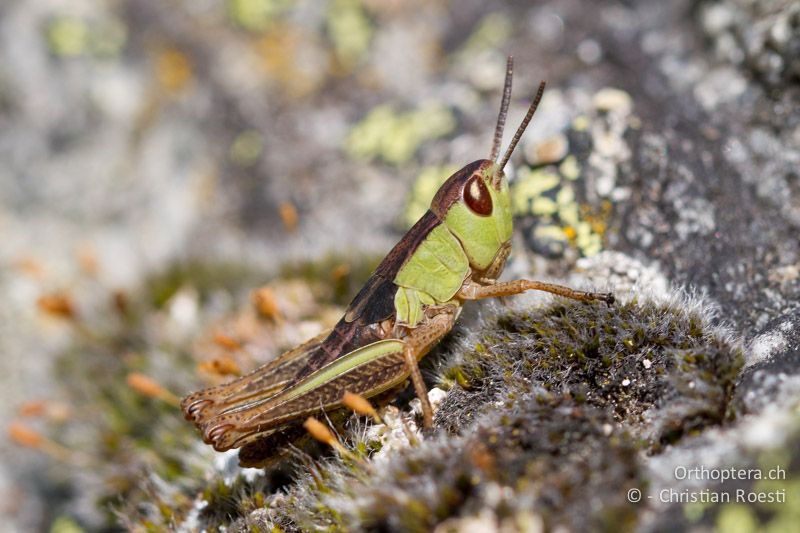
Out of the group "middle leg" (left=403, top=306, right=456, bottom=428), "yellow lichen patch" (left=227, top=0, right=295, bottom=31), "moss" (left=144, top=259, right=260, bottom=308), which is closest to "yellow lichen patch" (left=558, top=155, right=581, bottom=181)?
"middle leg" (left=403, top=306, right=456, bottom=428)

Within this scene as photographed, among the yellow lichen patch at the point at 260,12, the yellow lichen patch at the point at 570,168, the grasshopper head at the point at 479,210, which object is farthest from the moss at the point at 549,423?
the yellow lichen patch at the point at 260,12

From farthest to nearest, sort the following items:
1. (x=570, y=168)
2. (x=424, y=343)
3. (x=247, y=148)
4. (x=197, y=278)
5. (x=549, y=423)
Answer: (x=247, y=148) → (x=197, y=278) → (x=570, y=168) → (x=424, y=343) → (x=549, y=423)

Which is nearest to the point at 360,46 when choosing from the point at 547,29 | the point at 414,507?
the point at 547,29

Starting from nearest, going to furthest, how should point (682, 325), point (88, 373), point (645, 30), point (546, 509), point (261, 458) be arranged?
point (546, 509)
point (682, 325)
point (261, 458)
point (88, 373)
point (645, 30)

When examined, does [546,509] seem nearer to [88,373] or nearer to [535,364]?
[535,364]

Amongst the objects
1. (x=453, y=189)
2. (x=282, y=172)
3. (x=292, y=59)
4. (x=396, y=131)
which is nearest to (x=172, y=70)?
(x=292, y=59)

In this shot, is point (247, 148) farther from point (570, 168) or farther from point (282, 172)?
point (570, 168)
